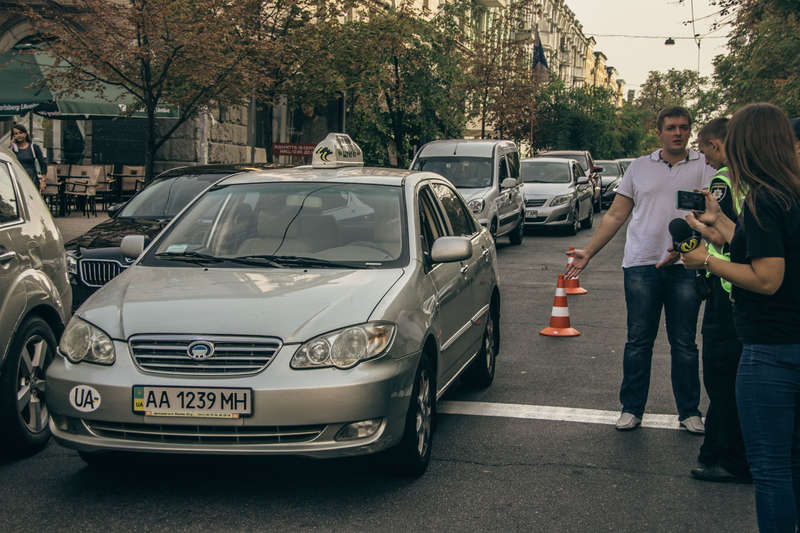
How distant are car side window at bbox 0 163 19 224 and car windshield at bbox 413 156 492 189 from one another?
12320 millimetres

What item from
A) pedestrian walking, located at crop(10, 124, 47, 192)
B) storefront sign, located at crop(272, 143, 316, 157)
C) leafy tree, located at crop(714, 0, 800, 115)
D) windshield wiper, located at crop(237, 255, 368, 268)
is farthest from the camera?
leafy tree, located at crop(714, 0, 800, 115)

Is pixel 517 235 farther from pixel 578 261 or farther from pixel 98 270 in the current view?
pixel 578 261

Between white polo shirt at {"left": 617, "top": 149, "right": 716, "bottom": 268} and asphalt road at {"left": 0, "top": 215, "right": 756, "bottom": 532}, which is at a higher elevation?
white polo shirt at {"left": 617, "top": 149, "right": 716, "bottom": 268}

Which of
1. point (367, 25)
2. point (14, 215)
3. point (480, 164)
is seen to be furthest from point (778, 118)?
point (367, 25)

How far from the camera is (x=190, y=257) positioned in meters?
5.71

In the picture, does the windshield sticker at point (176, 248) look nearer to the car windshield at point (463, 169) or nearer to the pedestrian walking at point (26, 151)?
the pedestrian walking at point (26, 151)

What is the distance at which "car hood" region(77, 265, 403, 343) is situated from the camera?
4668mm

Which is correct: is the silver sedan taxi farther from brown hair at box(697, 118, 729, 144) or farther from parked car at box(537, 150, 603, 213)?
parked car at box(537, 150, 603, 213)

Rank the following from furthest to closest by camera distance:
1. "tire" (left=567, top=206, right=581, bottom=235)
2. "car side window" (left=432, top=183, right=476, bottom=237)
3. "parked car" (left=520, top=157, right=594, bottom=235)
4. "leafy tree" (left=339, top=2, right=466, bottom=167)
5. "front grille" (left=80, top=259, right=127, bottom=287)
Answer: "leafy tree" (left=339, top=2, right=466, bottom=167) → "tire" (left=567, top=206, right=581, bottom=235) → "parked car" (left=520, top=157, right=594, bottom=235) → "front grille" (left=80, top=259, right=127, bottom=287) → "car side window" (left=432, top=183, right=476, bottom=237)

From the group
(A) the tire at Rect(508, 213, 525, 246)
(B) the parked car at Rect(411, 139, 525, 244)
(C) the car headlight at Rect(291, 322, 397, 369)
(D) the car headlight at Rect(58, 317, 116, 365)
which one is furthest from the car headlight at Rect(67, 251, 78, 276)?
(A) the tire at Rect(508, 213, 525, 246)

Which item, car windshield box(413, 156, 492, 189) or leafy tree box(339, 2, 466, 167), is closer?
car windshield box(413, 156, 492, 189)

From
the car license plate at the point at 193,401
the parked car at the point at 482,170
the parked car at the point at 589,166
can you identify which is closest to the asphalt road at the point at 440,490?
the car license plate at the point at 193,401

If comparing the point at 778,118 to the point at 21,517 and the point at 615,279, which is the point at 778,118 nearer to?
the point at 21,517

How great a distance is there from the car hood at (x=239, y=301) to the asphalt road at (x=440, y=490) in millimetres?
797
